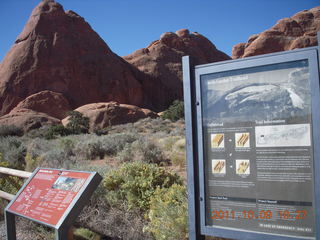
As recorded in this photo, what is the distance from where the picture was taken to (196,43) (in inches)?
2309

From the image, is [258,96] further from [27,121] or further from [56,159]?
[27,121]

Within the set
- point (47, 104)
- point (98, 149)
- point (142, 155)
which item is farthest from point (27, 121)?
point (142, 155)

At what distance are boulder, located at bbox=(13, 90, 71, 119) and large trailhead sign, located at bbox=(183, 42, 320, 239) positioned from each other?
31263 millimetres

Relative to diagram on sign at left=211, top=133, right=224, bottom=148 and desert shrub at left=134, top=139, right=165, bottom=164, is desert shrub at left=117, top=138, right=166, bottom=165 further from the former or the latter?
diagram on sign at left=211, top=133, right=224, bottom=148

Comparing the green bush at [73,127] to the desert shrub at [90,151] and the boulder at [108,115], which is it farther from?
the desert shrub at [90,151]

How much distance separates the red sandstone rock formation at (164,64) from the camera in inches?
1797

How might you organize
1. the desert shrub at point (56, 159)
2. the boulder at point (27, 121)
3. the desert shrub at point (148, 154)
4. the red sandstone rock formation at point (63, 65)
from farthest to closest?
the red sandstone rock formation at point (63, 65), the boulder at point (27, 121), the desert shrub at point (148, 154), the desert shrub at point (56, 159)

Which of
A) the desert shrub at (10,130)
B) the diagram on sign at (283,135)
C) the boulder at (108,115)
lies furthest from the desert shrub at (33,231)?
the boulder at (108,115)

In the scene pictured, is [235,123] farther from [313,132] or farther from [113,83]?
[113,83]

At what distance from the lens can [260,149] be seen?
2.17m

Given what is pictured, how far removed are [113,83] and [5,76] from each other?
1303 cm

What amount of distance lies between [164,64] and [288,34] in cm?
2477

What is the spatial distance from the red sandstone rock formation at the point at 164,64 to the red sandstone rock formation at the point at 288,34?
9.98m

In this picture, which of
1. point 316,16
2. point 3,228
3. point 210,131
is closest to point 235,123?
point 210,131
